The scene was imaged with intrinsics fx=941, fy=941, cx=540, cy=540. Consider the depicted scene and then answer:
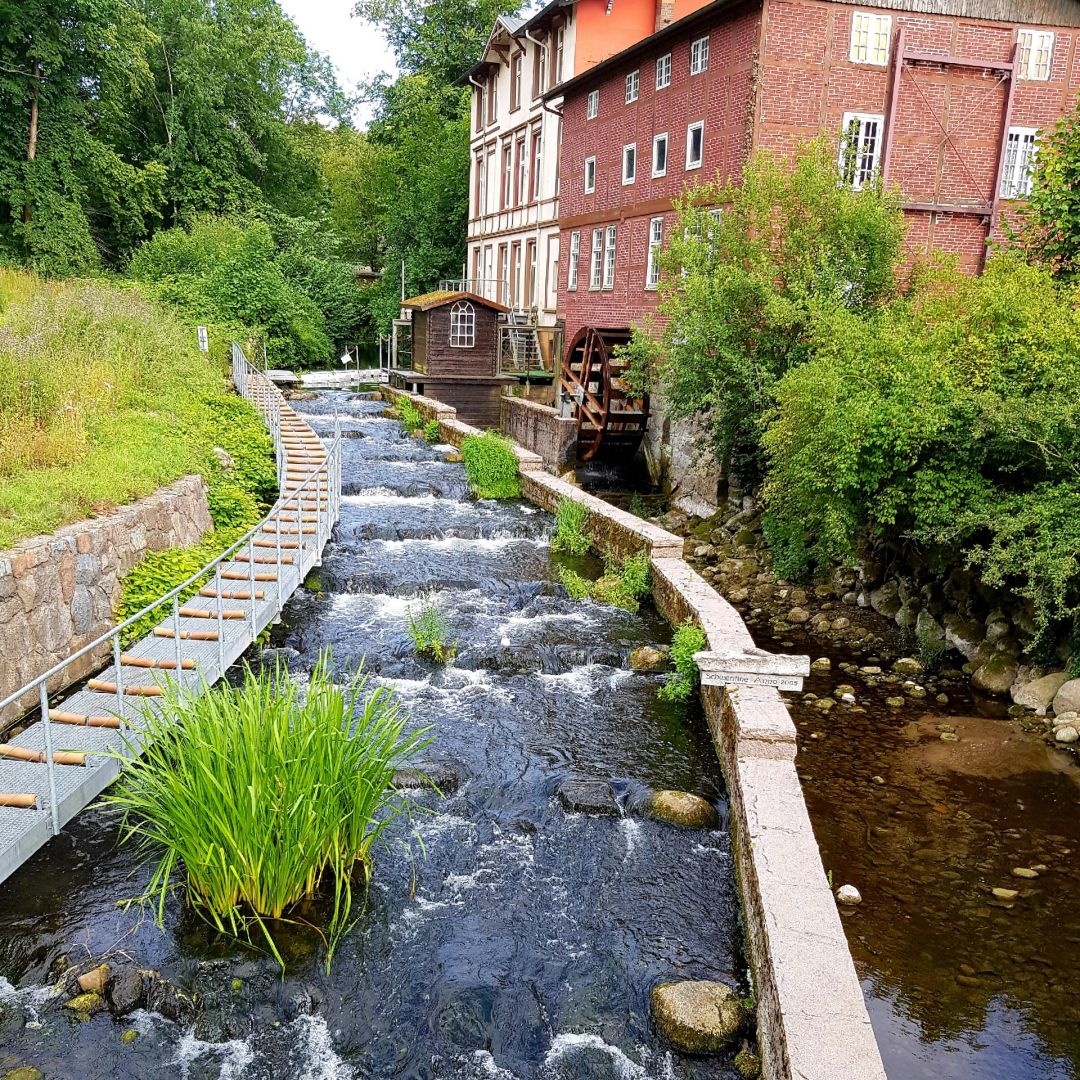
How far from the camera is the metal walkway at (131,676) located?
18.6ft

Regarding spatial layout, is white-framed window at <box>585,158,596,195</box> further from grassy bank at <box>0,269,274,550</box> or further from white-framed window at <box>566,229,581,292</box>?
grassy bank at <box>0,269,274,550</box>

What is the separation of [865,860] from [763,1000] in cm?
237

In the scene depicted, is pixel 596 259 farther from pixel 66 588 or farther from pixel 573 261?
pixel 66 588

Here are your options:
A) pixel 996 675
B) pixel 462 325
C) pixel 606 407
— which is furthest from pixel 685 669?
pixel 462 325

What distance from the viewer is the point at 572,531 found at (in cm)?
1430

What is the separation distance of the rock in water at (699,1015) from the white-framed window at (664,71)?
19671 mm

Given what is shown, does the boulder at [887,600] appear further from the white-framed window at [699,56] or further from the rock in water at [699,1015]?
the white-framed window at [699,56]

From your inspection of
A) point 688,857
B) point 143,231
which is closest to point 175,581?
point 688,857

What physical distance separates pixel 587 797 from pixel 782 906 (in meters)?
2.26

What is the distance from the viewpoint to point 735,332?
595 inches

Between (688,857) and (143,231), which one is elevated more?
(143,231)

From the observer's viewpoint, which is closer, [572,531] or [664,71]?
[572,531]

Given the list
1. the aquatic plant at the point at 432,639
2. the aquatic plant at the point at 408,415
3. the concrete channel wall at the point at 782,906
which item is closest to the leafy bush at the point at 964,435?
the concrete channel wall at the point at 782,906

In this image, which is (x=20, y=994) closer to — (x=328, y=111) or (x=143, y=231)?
(x=143, y=231)
